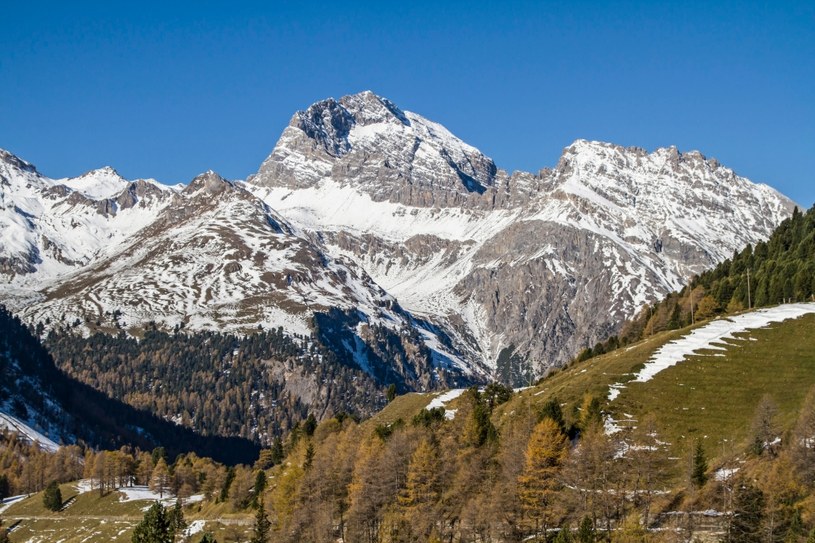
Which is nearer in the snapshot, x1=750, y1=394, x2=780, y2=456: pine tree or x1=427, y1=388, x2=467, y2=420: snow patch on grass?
x1=750, y1=394, x2=780, y2=456: pine tree

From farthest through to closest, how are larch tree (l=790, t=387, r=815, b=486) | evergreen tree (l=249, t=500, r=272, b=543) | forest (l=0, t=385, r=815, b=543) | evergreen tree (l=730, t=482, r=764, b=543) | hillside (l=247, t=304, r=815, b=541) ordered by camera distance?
evergreen tree (l=249, t=500, r=272, b=543) → hillside (l=247, t=304, r=815, b=541) → larch tree (l=790, t=387, r=815, b=486) → forest (l=0, t=385, r=815, b=543) → evergreen tree (l=730, t=482, r=764, b=543)

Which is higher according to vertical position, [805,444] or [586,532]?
[805,444]

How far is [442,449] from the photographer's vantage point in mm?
125500

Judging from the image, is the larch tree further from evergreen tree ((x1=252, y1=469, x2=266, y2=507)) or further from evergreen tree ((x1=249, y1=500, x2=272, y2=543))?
evergreen tree ((x1=252, y1=469, x2=266, y2=507))

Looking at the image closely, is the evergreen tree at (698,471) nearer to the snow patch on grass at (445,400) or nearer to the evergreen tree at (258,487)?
the snow patch on grass at (445,400)

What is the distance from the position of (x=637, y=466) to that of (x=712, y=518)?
10708mm

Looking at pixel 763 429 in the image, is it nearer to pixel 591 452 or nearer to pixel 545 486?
pixel 591 452

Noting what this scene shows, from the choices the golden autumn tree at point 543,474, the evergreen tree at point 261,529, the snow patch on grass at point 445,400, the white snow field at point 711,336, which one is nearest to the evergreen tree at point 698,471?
the golden autumn tree at point 543,474

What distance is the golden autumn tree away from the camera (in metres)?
101

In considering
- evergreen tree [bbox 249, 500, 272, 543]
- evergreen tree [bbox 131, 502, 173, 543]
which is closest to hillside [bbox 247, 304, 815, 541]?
evergreen tree [bbox 249, 500, 272, 543]

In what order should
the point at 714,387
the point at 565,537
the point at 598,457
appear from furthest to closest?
the point at 714,387
the point at 598,457
the point at 565,537

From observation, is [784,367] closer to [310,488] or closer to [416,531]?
[416,531]

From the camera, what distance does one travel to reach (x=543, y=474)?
342 ft

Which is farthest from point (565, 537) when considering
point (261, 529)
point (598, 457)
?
point (261, 529)
